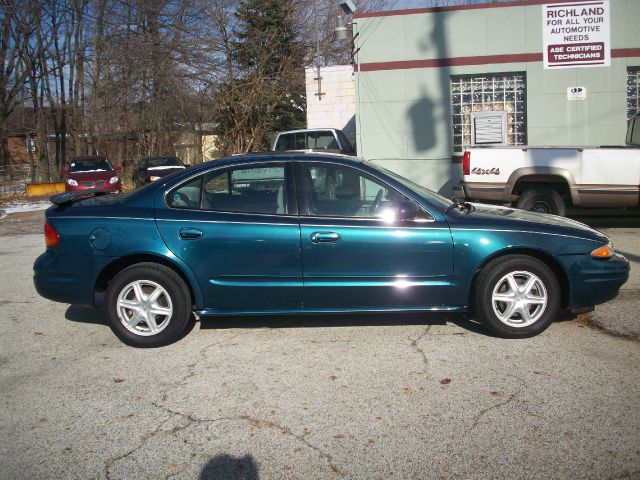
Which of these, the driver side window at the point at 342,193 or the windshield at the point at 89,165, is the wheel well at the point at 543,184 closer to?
the driver side window at the point at 342,193

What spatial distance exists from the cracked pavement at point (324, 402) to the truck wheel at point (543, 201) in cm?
472

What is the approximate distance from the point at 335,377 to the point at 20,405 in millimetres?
2160

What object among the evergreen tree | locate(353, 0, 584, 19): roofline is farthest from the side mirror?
the evergreen tree

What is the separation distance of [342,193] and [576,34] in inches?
434

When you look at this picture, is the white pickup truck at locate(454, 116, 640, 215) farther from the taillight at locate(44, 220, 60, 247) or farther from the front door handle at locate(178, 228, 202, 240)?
the taillight at locate(44, 220, 60, 247)

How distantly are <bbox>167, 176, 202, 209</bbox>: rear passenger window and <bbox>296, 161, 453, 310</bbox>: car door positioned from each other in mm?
925

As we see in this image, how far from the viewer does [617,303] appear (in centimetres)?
615

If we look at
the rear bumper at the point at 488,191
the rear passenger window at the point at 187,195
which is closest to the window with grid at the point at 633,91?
the rear bumper at the point at 488,191

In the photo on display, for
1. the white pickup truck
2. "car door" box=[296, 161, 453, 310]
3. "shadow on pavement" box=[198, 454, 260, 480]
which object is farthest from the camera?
the white pickup truck

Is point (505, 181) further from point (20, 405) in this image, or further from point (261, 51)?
point (261, 51)

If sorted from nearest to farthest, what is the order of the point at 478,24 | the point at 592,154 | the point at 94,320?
1. the point at 94,320
2. the point at 592,154
3. the point at 478,24

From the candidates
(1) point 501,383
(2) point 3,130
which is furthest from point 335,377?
(2) point 3,130

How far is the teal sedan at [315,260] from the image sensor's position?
502 centimetres

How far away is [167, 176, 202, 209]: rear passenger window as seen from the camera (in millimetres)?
5199
